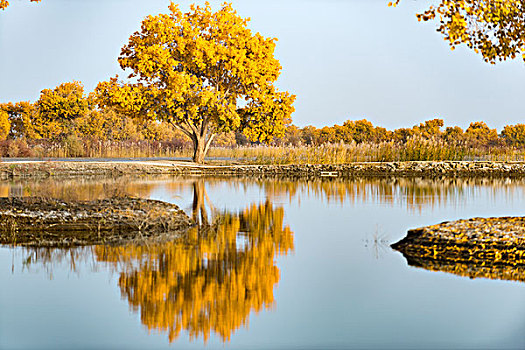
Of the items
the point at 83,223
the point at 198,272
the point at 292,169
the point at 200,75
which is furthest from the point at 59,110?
the point at 198,272

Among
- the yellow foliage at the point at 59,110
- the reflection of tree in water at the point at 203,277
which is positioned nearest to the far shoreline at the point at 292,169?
the reflection of tree in water at the point at 203,277

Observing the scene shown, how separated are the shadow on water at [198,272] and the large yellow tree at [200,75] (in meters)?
17.3

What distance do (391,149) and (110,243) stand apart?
827 inches

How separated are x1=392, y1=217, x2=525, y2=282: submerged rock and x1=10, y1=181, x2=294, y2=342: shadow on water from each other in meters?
1.76

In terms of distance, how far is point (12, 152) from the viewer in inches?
1390

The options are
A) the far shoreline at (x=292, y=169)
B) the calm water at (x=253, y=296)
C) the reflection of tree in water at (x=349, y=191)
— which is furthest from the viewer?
the far shoreline at (x=292, y=169)

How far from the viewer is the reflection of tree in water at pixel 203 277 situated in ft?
17.5

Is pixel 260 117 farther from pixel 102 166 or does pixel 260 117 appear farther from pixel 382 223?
pixel 382 223

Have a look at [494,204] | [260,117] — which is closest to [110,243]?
[494,204]

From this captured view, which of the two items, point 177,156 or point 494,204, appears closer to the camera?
point 494,204

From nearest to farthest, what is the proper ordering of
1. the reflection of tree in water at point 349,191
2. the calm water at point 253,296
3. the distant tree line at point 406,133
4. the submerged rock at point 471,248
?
the calm water at point 253,296 < the submerged rock at point 471,248 < the reflection of tree in water at point 349,191 < the distant tree line at point 406,133

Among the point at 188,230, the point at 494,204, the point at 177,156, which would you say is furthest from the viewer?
the point at 177,156

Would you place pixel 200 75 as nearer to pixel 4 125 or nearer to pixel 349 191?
pixel 349 191

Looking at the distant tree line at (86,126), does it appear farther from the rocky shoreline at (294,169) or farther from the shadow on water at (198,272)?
the shadow on water at (198,272)
